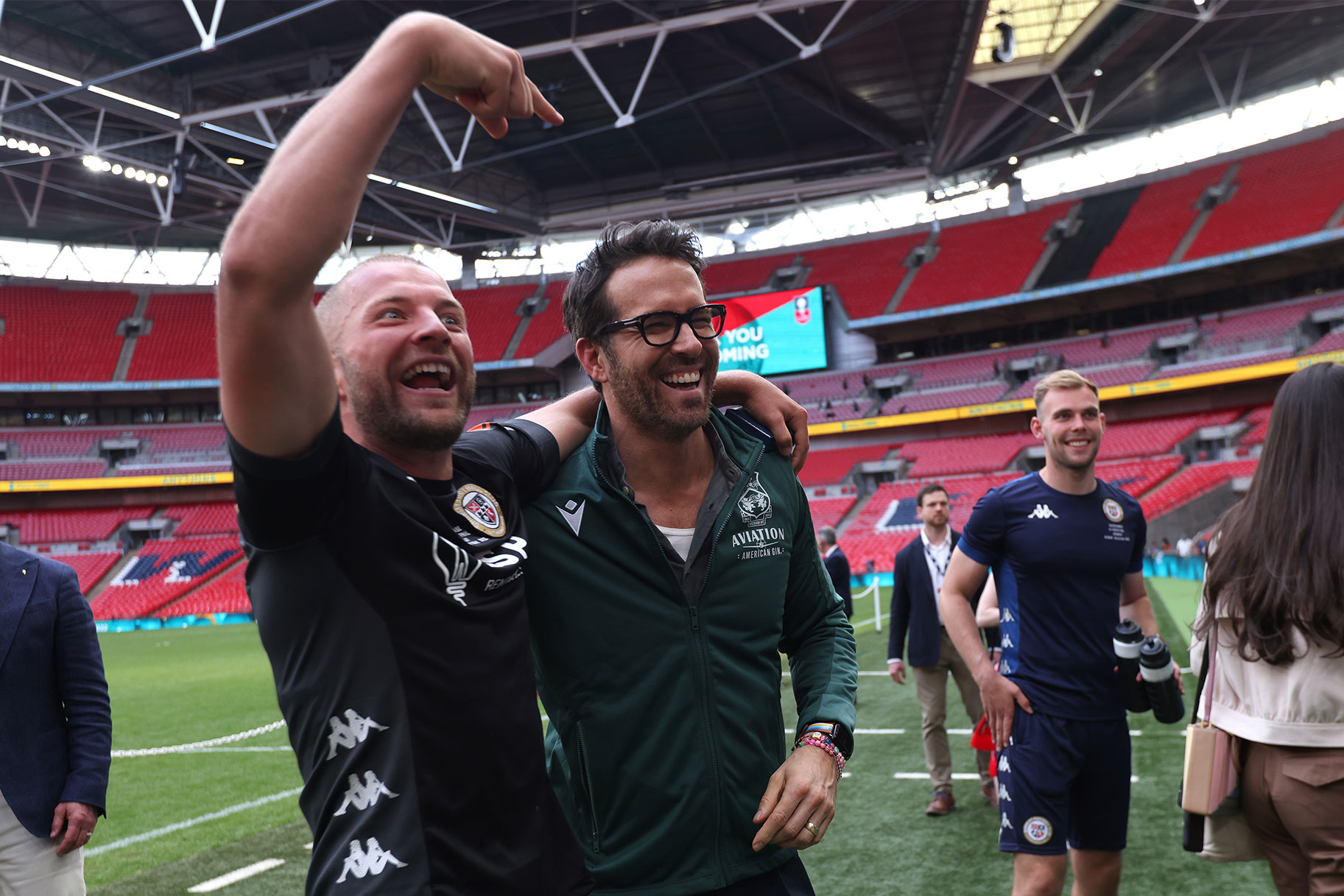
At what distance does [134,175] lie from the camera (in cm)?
3014

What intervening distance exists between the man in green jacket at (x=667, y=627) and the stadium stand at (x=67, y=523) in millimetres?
41959

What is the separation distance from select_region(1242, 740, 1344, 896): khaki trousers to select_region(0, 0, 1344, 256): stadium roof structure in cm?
1987

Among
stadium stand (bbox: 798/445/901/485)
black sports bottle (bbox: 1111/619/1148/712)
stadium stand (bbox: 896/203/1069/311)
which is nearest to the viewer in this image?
black sports bottle (bbox: 1111/619/1148/712)

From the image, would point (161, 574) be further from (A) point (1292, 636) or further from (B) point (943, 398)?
(A) point (1292, 636)

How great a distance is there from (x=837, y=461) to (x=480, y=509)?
3639cm

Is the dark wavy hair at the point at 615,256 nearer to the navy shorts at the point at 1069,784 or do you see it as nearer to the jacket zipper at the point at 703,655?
the jacket zipper at the point at 703,655

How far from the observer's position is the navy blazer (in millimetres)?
3004

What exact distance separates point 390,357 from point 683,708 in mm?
974

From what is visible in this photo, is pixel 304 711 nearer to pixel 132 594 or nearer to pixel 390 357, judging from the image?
pixel 390 357

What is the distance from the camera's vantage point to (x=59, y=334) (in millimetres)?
39469

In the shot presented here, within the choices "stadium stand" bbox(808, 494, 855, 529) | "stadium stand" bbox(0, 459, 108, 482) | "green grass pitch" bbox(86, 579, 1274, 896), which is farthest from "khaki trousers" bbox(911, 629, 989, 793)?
"stadium stand" bbox(0, 459, 108, 482)

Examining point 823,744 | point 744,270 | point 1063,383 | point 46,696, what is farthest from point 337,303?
point 744,270

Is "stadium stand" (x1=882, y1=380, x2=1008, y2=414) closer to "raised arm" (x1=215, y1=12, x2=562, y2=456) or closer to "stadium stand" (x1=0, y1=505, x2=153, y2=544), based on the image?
"stadium stand" (x1=0, y1=505, x2=153, y2=544)

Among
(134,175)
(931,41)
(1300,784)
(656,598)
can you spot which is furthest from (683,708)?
(134,175)
